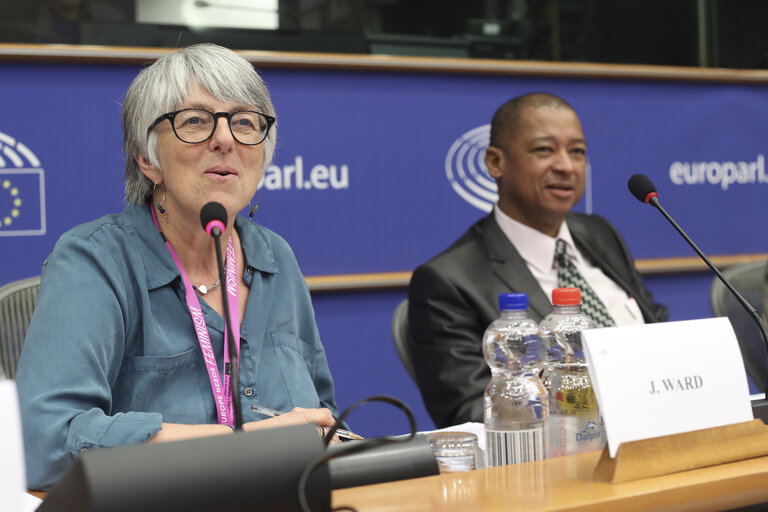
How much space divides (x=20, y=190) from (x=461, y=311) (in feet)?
4.66

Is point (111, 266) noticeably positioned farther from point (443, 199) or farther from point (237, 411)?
point (443, 199)

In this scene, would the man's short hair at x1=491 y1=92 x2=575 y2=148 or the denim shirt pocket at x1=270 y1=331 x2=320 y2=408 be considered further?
the man's short hair at x1=491 y1=92 x2=575 y2=148

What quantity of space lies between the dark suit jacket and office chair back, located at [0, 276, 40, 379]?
0.91 metres

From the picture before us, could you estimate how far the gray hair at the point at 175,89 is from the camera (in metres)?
1.64

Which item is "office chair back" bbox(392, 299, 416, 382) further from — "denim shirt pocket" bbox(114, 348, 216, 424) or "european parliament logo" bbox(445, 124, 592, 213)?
"european parliament logo" bbox(445, 124, 592, 213)

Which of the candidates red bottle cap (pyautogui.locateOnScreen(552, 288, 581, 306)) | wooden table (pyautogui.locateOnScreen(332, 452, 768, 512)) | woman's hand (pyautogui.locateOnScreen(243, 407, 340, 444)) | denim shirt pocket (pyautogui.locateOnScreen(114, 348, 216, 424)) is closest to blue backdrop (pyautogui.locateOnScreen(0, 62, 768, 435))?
denim shirt pocket (pyautogui.locateOnScreen(114, 348, 216, 424))

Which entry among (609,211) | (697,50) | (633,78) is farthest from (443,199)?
(697,50)

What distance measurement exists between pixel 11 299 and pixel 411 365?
3.10 feet

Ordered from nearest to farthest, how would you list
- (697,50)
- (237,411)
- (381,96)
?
(237,411), (381,96), (697,50)

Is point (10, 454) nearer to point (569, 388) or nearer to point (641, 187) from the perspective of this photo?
point (569, 388)

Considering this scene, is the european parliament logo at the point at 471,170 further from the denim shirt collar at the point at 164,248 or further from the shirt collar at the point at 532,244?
the denim shirt collar at the point at 164,248

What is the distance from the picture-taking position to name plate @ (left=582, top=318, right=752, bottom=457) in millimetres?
1126

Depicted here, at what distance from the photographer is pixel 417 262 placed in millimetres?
3178

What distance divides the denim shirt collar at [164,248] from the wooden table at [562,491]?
0.68 m
